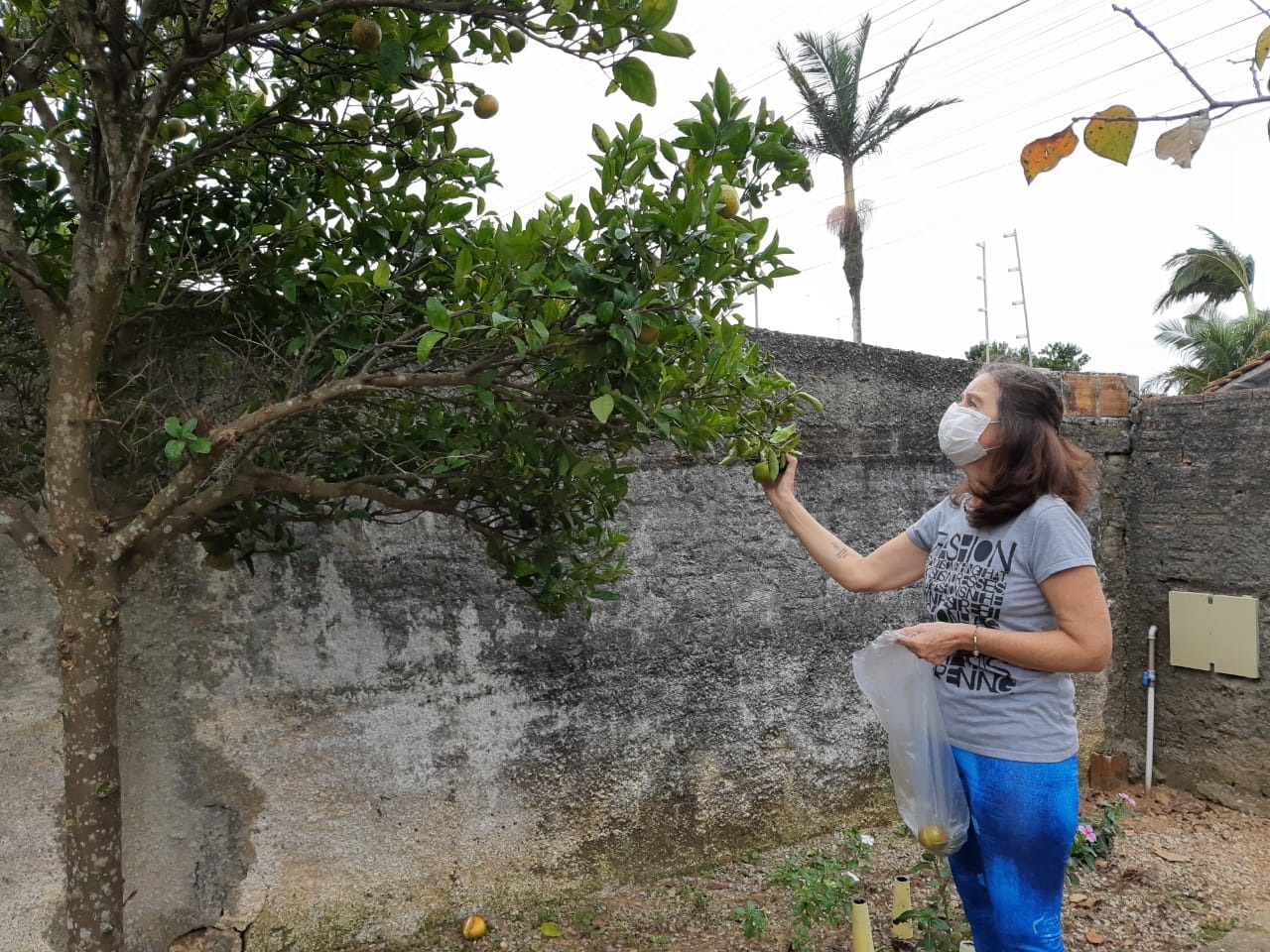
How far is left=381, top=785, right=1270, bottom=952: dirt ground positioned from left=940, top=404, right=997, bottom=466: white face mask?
146 centimetres

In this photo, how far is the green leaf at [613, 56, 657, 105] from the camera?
1569 millimetres

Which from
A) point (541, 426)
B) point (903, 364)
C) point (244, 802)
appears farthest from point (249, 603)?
point (903, 364)

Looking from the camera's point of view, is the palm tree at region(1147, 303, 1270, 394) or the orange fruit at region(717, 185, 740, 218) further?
the palm tree at region(1147, 303, 1270, 394)

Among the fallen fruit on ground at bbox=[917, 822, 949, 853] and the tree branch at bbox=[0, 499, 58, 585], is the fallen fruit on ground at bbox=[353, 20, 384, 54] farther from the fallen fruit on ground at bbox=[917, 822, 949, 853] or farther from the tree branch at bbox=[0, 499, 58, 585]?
the fallen fruit on ground at bbox=[917, 822, 949, 853]

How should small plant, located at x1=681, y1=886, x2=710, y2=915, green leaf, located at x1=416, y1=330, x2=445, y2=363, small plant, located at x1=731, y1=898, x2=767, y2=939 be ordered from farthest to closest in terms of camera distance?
small plant, located at x1=681, y1=886, x2=710, y2=915, small plant, located at x1=731, y1=898, x2=767, y2=939, green leaf, located at x1=416, y1=330, x2=445, y2=363

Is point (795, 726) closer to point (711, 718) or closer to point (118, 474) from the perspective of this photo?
point (711, 718)

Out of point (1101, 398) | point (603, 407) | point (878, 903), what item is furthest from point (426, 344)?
point (1101, 398)

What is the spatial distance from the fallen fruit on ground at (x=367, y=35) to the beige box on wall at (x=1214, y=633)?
416cm

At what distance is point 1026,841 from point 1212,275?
30875mm

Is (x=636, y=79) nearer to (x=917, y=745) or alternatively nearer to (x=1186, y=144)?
(x=1186, y=144)

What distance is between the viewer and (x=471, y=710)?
3037 mm

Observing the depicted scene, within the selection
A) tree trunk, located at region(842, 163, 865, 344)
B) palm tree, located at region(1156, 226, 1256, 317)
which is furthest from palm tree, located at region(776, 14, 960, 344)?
palm tree, located at region(1156, 226, 1256, 317)

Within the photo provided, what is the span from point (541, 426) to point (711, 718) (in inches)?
74.8

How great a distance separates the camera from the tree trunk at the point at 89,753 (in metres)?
1.77
